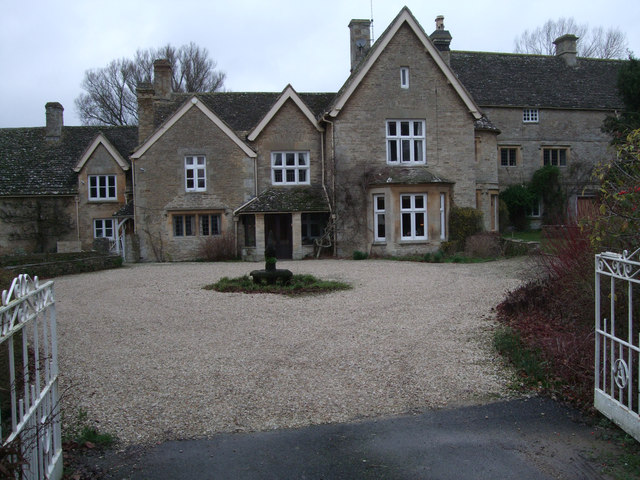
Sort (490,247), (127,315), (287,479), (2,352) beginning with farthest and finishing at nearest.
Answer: (490,247) → (127,315) → (2,352) → (287,479)

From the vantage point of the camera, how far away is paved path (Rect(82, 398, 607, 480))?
15.9ft

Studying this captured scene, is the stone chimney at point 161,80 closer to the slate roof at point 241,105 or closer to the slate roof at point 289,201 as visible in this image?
the slate roof at point 241,105

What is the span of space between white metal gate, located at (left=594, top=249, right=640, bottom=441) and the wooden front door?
65.7ft

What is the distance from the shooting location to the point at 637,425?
5.22 m

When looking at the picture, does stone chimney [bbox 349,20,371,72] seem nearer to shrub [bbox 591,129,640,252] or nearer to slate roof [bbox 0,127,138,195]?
slate roof [bbox 0,127,138,195]

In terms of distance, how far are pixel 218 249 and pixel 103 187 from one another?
8623 mm

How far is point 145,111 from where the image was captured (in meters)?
28.7

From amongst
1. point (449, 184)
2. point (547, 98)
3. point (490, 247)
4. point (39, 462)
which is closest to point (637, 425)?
point (39, 462)

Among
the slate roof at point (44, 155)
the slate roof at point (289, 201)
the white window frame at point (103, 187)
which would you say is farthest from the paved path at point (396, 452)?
the slate roof at point (44, 155)

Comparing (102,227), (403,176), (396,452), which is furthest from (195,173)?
(396,452)

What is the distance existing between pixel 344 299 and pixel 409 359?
5.32 meters

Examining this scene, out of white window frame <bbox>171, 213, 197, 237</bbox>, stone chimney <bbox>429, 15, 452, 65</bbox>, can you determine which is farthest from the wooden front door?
stone chimney <bbox>429, 15, 452, 65</bbox>

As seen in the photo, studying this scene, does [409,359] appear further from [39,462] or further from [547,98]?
[547,98]

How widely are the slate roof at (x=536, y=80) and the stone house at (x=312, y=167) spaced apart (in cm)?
727
